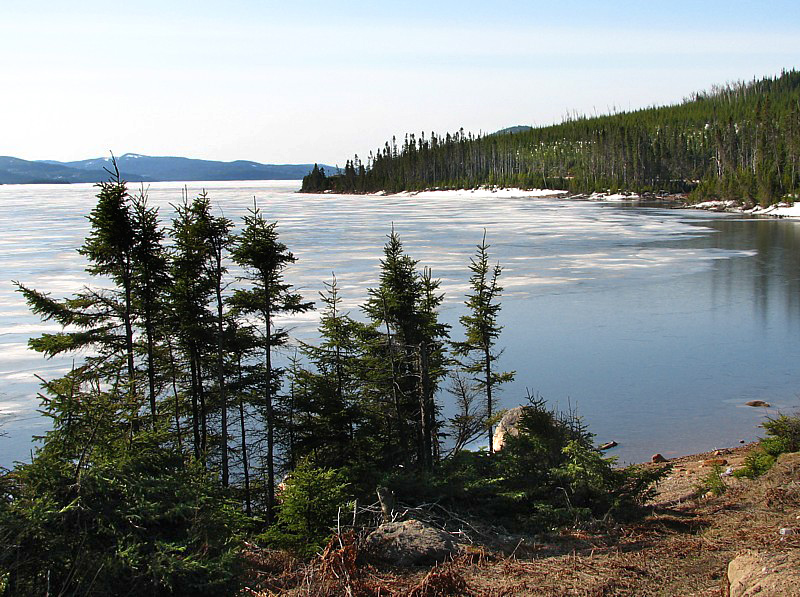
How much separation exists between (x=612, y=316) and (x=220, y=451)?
1566 cm

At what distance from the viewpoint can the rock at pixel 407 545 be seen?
Answer: 637 centimetres

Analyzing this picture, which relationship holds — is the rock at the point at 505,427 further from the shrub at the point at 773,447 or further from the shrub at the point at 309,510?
the shrub at the point at 309,510

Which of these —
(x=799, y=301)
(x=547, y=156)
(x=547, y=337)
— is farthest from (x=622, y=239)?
(x=547, y=156)

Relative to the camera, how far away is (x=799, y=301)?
26016 millimetres

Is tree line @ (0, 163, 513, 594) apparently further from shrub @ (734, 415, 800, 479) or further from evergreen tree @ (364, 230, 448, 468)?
shrub @ (734, 415, 800, 479)

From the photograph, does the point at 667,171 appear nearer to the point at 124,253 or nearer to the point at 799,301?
the point at 799,301

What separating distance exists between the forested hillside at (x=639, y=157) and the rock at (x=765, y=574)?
74.5 m

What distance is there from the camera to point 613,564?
19.9ft

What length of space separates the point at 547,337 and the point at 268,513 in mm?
12448

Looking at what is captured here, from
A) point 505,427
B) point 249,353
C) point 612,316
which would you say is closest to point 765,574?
point 505,427

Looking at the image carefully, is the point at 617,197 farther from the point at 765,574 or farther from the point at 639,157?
the point at 765,574

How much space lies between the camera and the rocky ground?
5.38 metres

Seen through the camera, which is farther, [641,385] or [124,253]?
[641,385]

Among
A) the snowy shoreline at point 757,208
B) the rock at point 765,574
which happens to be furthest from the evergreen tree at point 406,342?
the snowy shoreline at point 757,208
